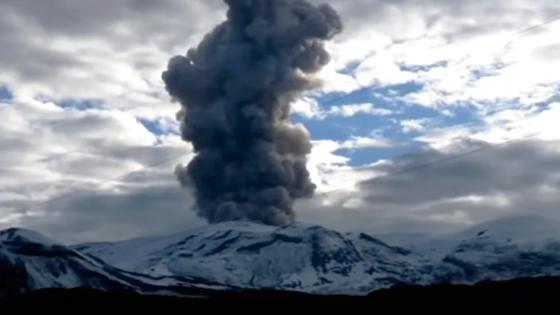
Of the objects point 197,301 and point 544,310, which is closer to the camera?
point 544,310

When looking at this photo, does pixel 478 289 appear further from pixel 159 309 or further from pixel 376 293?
pixel 159 309

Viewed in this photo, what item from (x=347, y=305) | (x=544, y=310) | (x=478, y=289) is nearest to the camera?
(x=544, y=310)

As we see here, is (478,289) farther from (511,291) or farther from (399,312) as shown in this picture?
(399,312)

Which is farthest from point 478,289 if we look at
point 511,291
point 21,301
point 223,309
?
point 21,301

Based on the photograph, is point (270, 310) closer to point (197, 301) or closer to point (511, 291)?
point (197, 301)

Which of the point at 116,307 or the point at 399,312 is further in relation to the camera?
the point at 116,307

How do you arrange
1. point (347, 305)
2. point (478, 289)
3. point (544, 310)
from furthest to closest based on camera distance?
point (478, 289) < point (347, 305) < point (544, 310)

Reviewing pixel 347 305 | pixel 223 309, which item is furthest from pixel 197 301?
pixel 347 305
